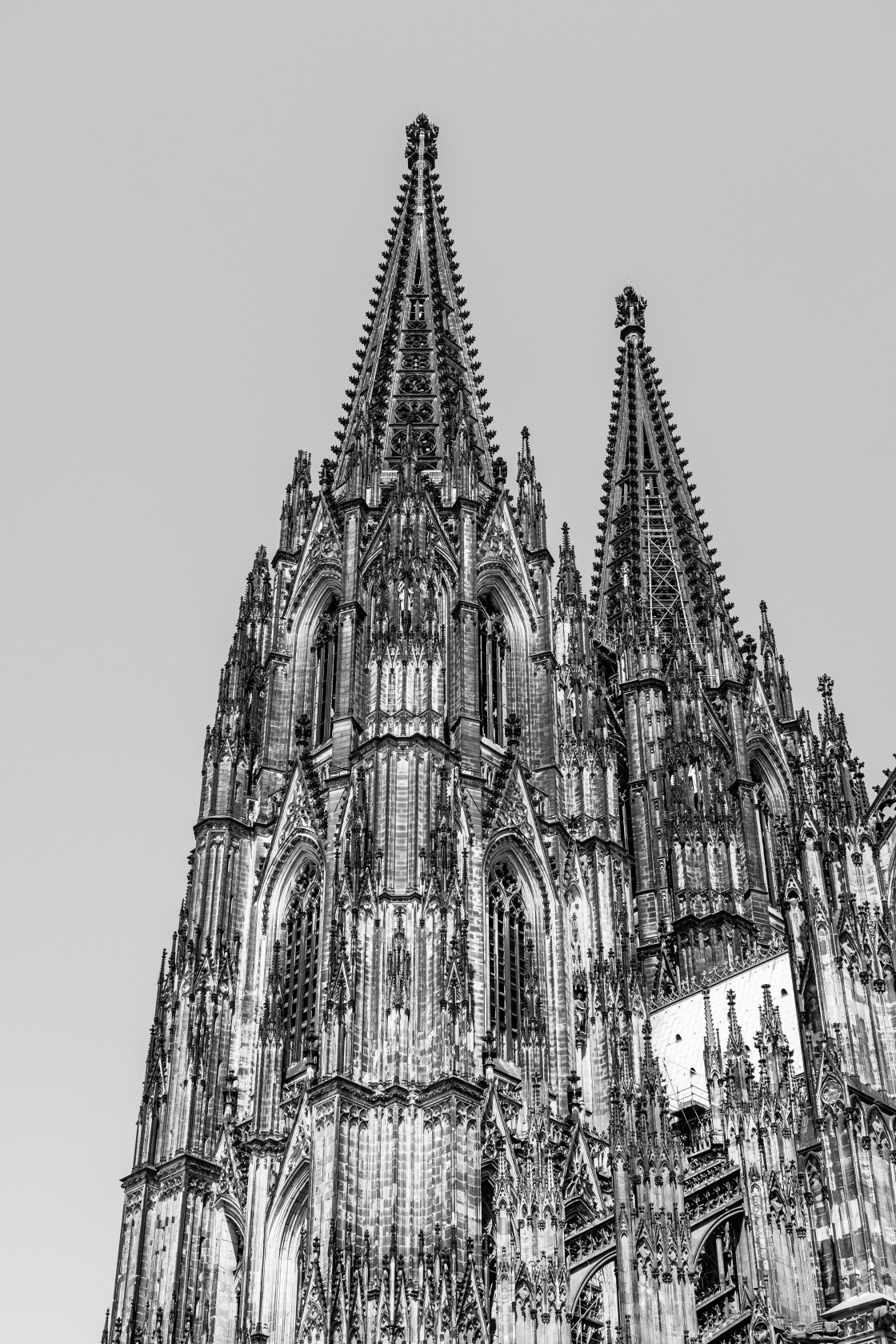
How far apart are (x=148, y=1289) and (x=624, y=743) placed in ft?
77.6

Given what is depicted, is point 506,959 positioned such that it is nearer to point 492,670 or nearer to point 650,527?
point 492,670

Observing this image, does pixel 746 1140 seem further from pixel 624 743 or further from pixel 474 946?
pixel 624 743

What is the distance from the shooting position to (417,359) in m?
63.5

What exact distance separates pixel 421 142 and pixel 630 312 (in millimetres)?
11242

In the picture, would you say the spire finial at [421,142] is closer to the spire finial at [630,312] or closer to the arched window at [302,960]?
the spire finial at [630,312]

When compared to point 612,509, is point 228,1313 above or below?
below

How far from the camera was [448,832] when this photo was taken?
47.3m

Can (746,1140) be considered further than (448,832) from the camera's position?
No

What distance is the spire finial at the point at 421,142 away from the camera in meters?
72.8

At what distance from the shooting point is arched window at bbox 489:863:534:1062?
48094 mm

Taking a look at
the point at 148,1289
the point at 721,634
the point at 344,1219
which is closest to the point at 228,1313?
the point at 148,1289

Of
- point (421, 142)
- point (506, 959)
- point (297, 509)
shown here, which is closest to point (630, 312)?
point (421, 142)

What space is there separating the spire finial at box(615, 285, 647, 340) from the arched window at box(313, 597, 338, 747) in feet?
86.0

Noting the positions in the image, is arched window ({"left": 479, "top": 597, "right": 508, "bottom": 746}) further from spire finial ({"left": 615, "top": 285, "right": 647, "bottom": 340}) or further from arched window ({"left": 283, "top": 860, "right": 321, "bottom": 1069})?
spire finial ({"left": 615, "top": 285, "right": 647, "bottom": 340})
